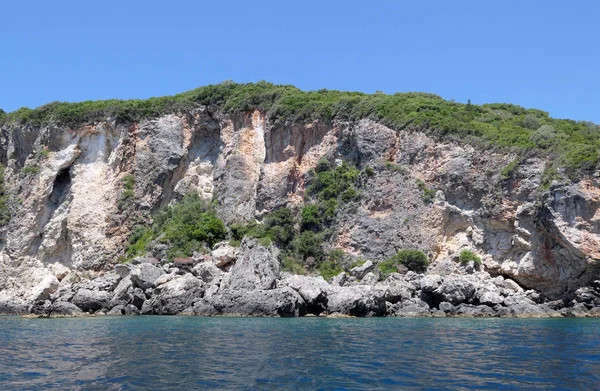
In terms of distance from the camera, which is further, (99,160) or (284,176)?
(99,160)

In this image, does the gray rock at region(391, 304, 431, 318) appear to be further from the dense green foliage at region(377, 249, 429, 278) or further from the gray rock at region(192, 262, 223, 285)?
the gray rock at region(192, 262, 223, 285)

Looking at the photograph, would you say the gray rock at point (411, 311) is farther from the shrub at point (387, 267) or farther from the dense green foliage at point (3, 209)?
the dense green foliage at point (3, 209)

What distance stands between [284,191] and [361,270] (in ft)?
39.1

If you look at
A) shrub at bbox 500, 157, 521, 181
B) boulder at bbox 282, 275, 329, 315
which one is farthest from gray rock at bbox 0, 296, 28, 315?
shrub at bbox 500, 157, 521, 181

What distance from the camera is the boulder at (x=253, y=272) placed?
33656 mm

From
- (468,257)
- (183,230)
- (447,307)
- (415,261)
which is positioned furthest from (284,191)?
(447,307)

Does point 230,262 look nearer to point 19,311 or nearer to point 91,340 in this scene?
point 19,311

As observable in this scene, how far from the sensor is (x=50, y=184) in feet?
162

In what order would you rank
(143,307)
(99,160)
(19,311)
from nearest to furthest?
(143,307)
(19,311)
(99,160)

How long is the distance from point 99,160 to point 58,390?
1707 inches

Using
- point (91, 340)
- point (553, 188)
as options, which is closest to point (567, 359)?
point (91, 340)

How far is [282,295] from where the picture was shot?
31.6 m

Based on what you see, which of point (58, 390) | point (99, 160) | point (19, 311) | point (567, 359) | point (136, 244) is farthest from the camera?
point (99, 160)

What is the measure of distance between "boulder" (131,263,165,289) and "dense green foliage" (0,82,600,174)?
19.2 metres
